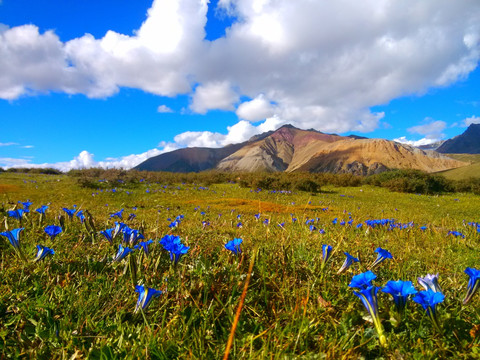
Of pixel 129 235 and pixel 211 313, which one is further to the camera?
pixel 129 235

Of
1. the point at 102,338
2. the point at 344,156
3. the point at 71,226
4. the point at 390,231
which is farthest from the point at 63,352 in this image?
the point at 344,156

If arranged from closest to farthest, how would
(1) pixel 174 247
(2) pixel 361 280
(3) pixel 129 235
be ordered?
(2) pixel 361 280, (1) pixel 174 247, (3) pixel 129 235

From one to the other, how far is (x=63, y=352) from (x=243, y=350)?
960 millimetres

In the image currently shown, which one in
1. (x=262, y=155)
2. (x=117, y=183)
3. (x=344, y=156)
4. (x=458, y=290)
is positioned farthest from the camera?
(x=262, y=155)

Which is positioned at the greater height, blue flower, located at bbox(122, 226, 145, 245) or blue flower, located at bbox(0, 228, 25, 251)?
blue flower, located at bbox(0, 228, 25, 251)

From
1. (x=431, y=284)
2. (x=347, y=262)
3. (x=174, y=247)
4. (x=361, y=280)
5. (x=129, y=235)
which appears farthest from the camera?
(x=129, y=235)

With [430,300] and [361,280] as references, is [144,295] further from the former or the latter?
[430,300]

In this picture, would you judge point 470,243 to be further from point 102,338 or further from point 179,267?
point 102,338

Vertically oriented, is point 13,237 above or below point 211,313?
above

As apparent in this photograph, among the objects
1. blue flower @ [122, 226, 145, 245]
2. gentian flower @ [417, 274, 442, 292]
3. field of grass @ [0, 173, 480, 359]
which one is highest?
blue flower @ [122, 226, 145, 245]

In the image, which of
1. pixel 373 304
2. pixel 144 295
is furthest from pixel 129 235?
pixel 373 304

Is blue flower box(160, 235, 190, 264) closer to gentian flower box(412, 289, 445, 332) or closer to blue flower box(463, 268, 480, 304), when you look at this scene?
gentian flower box(412, 289, 445, 332)

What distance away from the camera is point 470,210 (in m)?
12.0

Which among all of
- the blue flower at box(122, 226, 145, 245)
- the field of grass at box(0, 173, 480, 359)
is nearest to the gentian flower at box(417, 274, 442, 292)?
the field of grass at box(0, 173, 480, 359)
